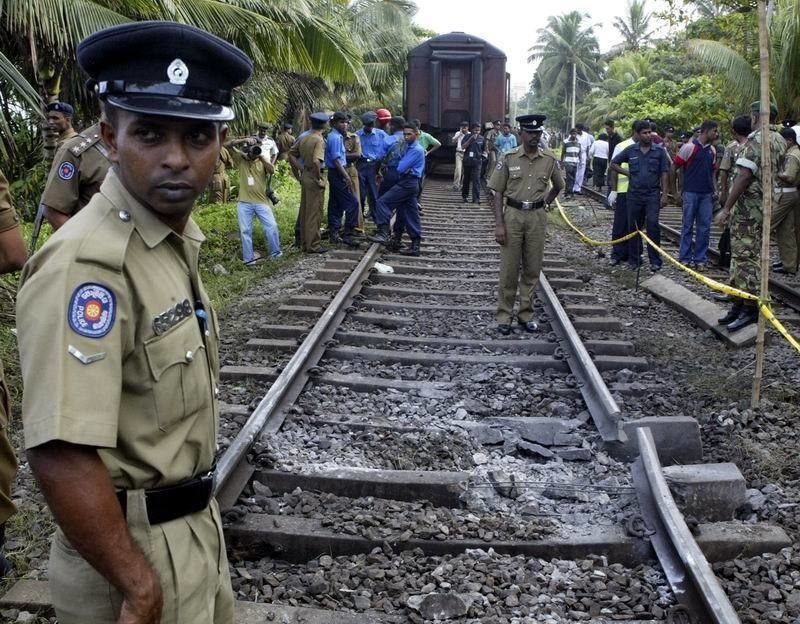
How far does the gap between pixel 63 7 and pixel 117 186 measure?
6926mm

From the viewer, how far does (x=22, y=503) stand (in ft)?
12.8

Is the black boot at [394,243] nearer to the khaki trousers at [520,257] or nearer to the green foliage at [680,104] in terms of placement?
the khaki trousers at [520,257]

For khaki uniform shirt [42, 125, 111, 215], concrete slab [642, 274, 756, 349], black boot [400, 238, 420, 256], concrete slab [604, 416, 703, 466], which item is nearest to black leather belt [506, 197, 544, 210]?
concrete slab [642, 274, 756, 349]

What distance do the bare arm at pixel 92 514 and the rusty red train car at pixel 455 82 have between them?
18.9m

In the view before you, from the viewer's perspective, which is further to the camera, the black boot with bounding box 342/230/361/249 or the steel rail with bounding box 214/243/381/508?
the black boot with bounding box 342/230/361/249

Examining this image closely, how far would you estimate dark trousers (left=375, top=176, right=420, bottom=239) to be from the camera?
10.6m

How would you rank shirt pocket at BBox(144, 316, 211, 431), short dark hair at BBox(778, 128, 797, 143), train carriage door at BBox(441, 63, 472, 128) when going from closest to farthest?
shirt pocket at BBox(144, 316, 211, 431), short dark hair at BBox(778, 128, 797, 143), train carriage door at BBox(441, 63, 472, 128)

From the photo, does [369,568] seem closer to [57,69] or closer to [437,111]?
[57,69]

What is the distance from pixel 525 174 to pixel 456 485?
393 centimetres

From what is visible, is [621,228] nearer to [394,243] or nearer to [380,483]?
[394,243]

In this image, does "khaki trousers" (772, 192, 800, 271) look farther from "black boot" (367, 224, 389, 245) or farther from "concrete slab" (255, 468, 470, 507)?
"concrete slab" (255, 468, 470, 507)

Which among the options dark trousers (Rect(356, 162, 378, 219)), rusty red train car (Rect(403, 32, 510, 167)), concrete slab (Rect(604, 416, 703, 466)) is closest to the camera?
concrete slab (Rect(604, 416, 703, 466))

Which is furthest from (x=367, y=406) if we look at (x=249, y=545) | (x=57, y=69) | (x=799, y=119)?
(x=799, y=119)

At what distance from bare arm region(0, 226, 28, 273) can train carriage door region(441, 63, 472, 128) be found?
57.6 ft
